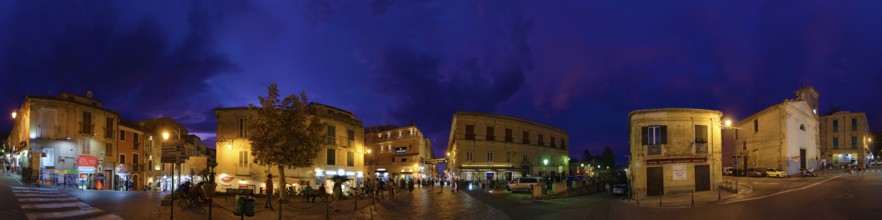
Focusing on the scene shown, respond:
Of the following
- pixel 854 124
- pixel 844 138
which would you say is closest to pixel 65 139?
pixel 844 138

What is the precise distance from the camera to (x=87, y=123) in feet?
138

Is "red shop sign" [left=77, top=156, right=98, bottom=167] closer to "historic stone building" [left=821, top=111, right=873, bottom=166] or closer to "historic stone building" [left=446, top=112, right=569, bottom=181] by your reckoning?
"historic stone building" [left=446, top=112, right=569, bottom=181]

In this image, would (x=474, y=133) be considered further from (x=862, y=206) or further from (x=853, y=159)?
(x=853, y=159)

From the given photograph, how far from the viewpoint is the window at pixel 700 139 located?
34.5 metres

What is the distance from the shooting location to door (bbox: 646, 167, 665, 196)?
34.6 metres

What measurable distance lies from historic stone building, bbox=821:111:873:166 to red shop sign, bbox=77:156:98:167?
86.8 metres

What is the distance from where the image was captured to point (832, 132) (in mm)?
73500

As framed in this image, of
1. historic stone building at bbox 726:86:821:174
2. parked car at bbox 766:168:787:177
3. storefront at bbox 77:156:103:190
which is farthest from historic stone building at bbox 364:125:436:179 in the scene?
parked car at bbox 766:168:787:177

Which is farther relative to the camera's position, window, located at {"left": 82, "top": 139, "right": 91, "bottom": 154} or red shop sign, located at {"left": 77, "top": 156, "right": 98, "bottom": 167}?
window, located at {"left": 82, "top": 139, "right": 91, "bottom": 154}

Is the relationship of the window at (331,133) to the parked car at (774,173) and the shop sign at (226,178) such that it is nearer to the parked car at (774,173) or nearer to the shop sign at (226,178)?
the shop sign at (226,178)

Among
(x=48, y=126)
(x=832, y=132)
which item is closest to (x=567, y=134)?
(x=832, y=132)

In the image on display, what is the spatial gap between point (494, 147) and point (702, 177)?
27481 mm

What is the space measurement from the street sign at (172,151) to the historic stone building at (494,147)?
4350cm

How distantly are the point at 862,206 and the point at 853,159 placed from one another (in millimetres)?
64952
